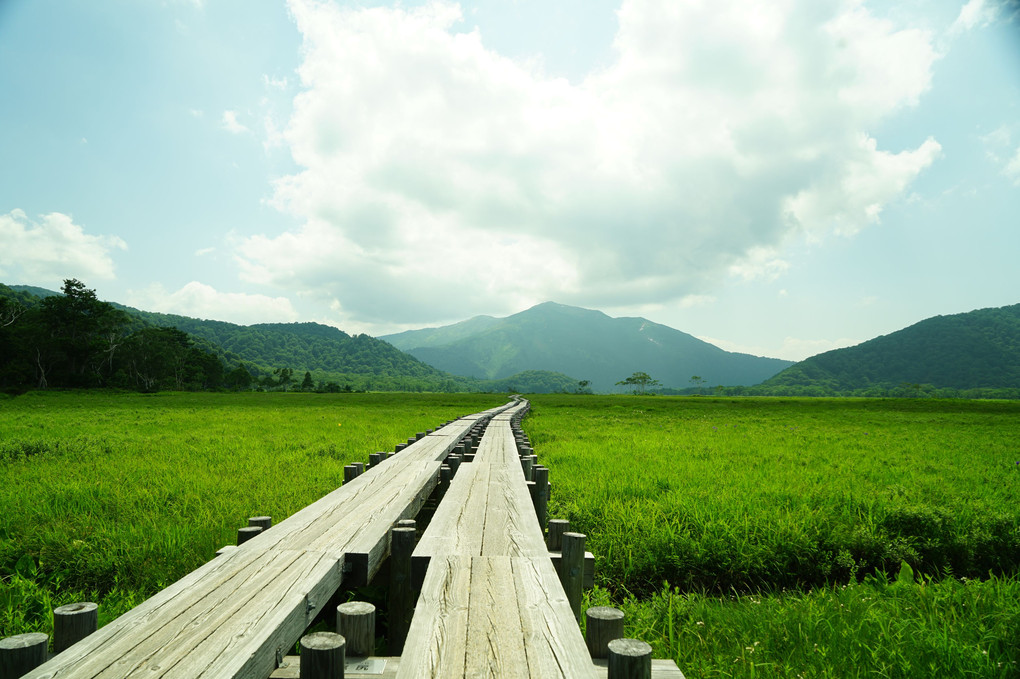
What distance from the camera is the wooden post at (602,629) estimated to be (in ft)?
6.82

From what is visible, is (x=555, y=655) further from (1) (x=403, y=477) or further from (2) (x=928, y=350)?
(2) (x=928, y=350)

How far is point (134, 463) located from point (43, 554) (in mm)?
4724

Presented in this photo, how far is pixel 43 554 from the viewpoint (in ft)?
15.1

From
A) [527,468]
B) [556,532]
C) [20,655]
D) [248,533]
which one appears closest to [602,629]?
[556,532]

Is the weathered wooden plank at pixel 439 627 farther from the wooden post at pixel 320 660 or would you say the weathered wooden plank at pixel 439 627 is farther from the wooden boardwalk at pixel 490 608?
the wooden post at pixel 320 660

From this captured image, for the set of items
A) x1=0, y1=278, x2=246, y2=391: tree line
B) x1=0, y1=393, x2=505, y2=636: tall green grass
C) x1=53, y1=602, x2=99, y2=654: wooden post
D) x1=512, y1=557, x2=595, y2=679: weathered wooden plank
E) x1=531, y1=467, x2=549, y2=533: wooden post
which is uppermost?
x1=0, y1=278, x2=246, y2=391: tree line

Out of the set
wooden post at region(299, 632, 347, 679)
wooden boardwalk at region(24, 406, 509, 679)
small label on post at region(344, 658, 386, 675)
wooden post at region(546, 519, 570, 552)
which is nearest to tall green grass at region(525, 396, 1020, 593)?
wooden post at region(546, 519, 570, 552)

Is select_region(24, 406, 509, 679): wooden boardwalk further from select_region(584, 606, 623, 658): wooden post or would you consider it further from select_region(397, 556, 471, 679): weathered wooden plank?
select_region(584, 606, 623, 658): wooden post

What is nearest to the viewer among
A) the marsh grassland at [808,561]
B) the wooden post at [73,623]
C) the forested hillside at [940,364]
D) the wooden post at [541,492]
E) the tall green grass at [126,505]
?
the wooden post at [73,623]

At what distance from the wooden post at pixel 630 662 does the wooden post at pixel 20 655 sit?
6.81 ft

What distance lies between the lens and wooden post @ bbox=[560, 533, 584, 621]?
10.1 feet

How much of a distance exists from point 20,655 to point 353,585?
1.54 m

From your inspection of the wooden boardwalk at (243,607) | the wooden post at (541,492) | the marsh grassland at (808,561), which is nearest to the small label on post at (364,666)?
the wooden boardwalk at (243,607)

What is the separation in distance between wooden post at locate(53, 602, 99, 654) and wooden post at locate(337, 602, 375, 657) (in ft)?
3.28
